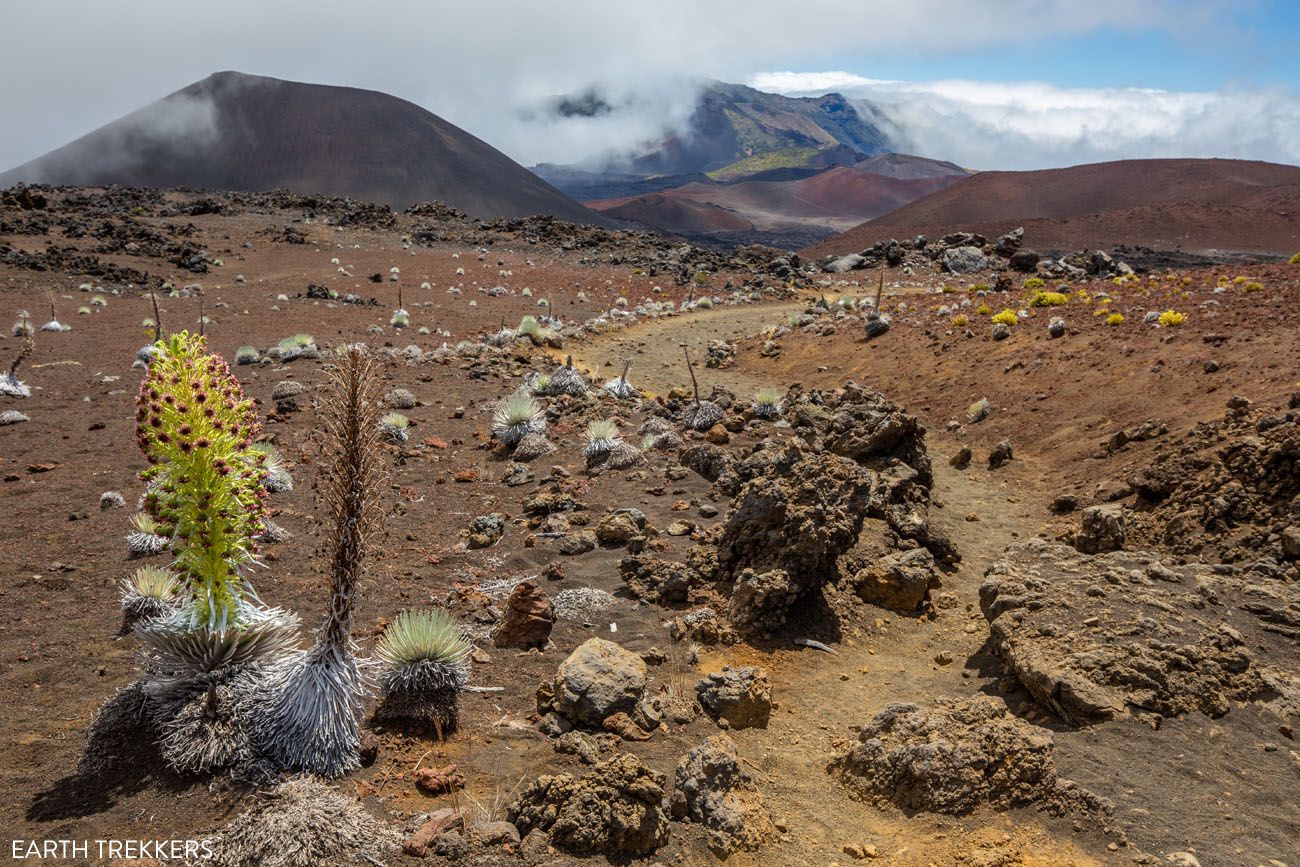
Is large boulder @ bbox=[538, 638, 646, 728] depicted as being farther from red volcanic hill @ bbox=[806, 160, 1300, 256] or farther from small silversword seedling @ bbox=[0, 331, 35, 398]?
red volcanic hill @ bbox=[806, 160, 1300, 256]

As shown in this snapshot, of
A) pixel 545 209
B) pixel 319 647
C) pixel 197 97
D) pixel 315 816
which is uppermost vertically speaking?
pixel 197 97

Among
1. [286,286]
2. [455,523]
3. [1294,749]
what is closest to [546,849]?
[1294,749]

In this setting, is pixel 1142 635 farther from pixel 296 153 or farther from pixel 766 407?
pixel 296 153

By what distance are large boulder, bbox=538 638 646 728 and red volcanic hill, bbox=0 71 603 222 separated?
187 ft

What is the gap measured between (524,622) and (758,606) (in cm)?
135

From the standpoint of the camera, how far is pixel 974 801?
3010 millimetres

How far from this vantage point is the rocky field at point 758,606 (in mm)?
2820

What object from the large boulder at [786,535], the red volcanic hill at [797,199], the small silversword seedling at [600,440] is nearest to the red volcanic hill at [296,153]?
the red volcanic hill at [797,199]

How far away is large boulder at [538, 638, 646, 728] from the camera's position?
3.41 metres

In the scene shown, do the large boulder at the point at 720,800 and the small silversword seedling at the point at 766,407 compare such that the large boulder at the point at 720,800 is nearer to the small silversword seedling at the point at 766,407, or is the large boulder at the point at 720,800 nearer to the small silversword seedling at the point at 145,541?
the small silversword seedling at the point at 145,541

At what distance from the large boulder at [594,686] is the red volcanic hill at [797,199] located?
85081 mm

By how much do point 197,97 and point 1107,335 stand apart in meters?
75.4

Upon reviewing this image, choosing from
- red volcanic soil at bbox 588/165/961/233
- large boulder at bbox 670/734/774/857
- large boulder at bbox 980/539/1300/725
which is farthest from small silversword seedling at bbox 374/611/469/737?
red volcanic soil at bbox 588/165/961/233

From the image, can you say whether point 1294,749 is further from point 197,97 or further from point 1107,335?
point 197,97
